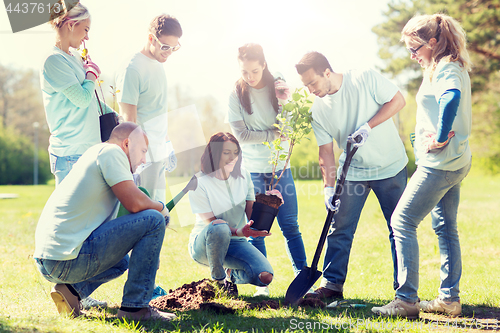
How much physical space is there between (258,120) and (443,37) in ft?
5.07

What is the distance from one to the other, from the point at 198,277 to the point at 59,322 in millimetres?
2337

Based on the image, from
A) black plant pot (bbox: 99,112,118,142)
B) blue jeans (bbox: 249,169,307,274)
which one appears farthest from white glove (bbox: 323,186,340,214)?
black plant pot (bbox: 99,112,118,142)

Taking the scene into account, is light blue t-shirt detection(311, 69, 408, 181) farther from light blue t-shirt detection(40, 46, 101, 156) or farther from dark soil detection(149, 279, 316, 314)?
light blue t-shirt detection(40, 46, 101, 156)

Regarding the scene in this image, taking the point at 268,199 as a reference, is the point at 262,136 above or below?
above

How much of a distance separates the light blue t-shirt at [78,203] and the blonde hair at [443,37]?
80.3 inches

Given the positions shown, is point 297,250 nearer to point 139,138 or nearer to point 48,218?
point 139,138

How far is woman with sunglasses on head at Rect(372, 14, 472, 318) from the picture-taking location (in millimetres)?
2609

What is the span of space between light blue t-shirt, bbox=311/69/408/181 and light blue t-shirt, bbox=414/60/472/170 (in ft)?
1.25

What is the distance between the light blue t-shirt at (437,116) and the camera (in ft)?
8.47

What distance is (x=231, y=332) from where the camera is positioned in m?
2.47

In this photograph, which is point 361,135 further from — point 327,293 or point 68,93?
point 68,93

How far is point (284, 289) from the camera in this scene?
13.5ft

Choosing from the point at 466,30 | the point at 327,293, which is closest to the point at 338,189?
the point at 327,293

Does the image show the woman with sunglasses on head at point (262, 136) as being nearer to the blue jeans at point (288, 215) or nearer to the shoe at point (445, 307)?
the blue jeans at point (288, 215)
